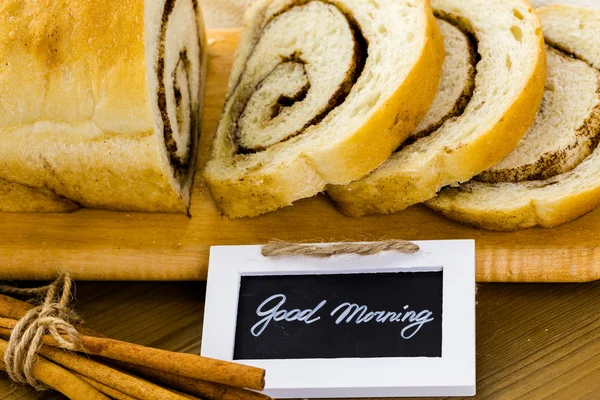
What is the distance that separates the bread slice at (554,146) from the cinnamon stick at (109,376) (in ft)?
2.98

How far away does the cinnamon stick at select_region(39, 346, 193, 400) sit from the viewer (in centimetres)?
192

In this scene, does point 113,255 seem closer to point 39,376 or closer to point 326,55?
point 39,376

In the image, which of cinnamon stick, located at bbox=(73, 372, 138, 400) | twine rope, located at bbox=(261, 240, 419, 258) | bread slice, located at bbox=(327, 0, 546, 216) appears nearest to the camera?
cinnamon stick, located at bbox=(73, 372, 138, 400)

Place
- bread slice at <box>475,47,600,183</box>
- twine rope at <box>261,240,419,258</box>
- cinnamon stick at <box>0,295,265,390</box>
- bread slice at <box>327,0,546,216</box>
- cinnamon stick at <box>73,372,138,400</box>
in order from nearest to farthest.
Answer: cinnamon stick at <box>0,295,265,390</box>, cinnamon stick at <box>73,372,138,400</box>, twine rope at <box>261,240,419,258</box>, bread slice at <box>327,0,546,216</box>, bread slice at <box>475,47,600,183</box>

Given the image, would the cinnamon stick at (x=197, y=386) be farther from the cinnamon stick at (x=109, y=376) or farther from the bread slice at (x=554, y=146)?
the bread slice at (x=554, y=146)

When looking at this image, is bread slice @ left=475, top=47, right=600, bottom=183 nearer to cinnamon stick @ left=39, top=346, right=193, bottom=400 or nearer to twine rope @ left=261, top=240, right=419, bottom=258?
twine rope @ left=261, top=240, right=419, bottom=258

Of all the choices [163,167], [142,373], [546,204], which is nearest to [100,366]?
[142,373]

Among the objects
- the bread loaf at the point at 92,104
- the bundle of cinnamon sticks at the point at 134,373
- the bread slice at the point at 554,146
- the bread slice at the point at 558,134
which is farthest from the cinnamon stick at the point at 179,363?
the bread slice at the point at 558,134

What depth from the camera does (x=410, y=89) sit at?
219 cm

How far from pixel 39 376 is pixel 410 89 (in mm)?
1193

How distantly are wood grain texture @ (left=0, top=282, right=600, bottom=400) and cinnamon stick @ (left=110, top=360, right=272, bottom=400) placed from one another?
0.20m

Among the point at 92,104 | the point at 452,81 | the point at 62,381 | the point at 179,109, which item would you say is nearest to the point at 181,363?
the point at 62,381

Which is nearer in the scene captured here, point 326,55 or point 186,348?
point 186,348

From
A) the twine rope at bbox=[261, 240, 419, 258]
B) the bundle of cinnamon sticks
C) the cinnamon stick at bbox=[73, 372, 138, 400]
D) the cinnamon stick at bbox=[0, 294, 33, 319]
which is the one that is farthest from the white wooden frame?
the cinnamon stick at bbox=[0, 294, 33, 319]
